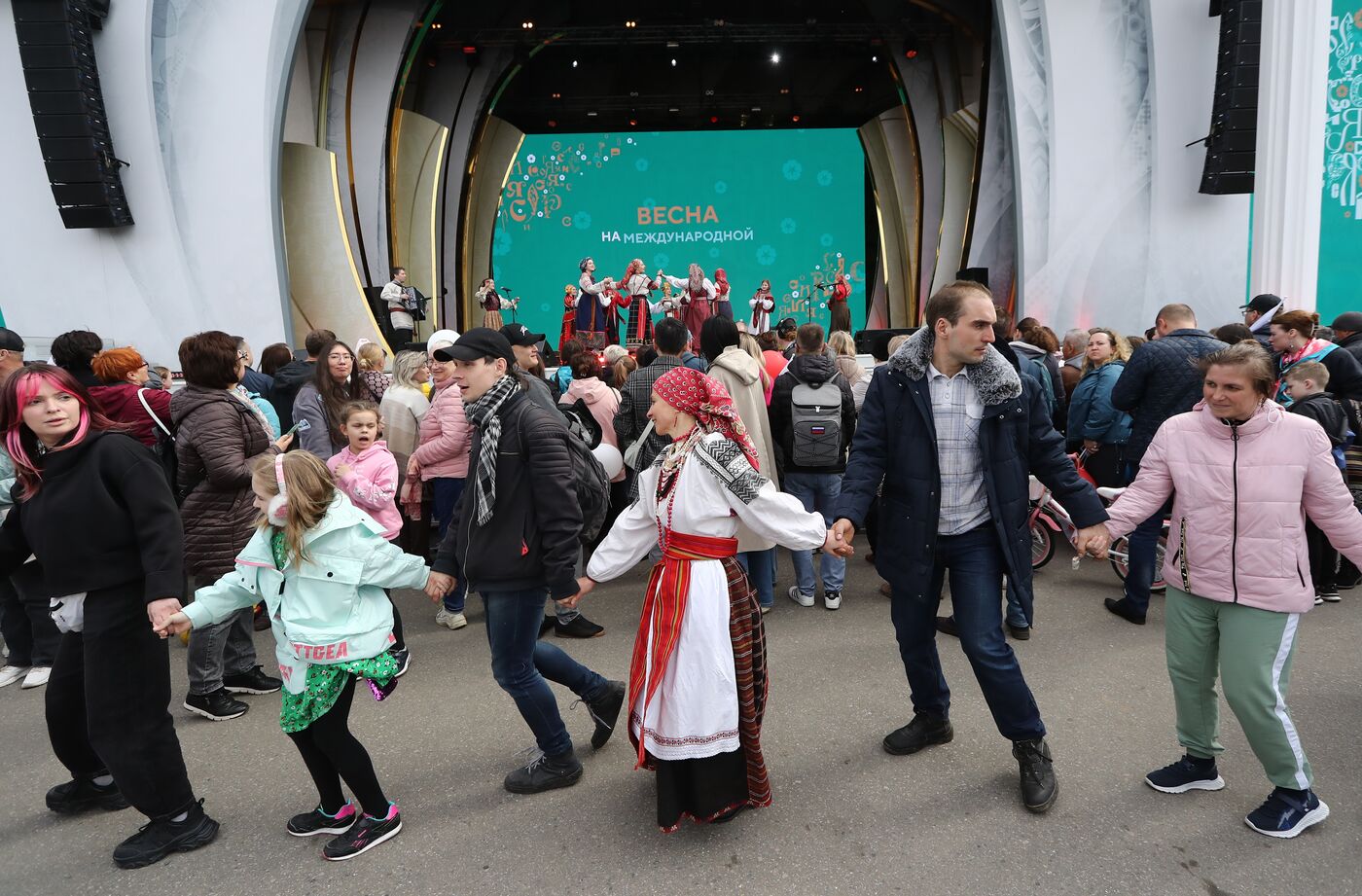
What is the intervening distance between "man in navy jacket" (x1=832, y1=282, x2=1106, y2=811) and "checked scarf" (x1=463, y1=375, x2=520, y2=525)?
3.89ft

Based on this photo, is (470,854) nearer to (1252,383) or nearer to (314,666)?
(314,666)

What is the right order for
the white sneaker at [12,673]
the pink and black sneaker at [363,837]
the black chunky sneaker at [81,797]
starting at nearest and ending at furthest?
the pink and black sneaker at [363,837], the black chunky sneaker at [81,797], the white sneaker at [12,673]

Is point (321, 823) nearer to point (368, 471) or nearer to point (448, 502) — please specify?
Answer: point (368, 471)

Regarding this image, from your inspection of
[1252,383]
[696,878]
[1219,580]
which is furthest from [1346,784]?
[696,878]

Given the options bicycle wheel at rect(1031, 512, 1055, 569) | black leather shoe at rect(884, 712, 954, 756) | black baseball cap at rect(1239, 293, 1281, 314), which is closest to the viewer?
black leather shoe at rect(884, 712, 954, 756)

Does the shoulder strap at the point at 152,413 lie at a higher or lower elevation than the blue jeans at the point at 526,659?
higher

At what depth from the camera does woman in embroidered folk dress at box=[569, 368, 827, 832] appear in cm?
247

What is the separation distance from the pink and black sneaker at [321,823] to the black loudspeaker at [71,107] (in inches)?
388

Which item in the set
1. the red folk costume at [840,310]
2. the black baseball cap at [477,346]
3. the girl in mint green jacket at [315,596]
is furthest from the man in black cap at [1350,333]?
the red folk costume at [840,310]

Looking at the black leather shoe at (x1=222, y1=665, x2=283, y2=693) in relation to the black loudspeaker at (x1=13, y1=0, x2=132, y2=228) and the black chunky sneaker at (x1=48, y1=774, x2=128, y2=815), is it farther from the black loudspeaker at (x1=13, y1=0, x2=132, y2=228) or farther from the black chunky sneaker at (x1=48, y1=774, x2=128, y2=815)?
the black loudspeaker at (x1=13, y1=0, x2=132, y2=228)

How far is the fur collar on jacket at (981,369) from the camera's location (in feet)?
8.53

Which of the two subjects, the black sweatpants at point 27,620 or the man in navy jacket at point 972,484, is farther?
the black sweatpants at point 27,620

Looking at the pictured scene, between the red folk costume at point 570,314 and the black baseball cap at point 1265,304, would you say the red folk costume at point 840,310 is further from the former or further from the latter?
the black baseball cap at point 1265,304

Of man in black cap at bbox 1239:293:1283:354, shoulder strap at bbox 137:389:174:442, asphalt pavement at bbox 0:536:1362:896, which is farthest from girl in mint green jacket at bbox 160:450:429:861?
man in black cap at bbox 1239:293:1283:354
